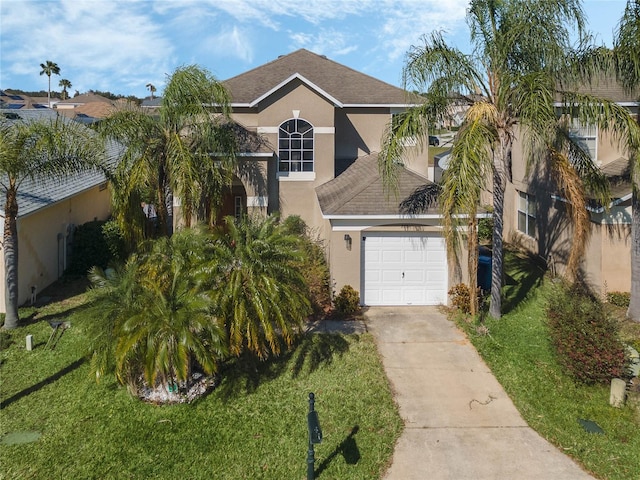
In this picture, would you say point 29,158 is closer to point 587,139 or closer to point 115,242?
point 115,242

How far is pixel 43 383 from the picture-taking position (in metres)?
10.2

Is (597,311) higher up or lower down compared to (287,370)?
higher up

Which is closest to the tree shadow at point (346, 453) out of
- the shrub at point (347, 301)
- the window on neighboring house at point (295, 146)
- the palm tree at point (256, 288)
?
the palm tree at point (256, 288)

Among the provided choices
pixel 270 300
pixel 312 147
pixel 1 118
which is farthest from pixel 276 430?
pixel 312 147

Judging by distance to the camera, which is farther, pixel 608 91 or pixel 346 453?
pixel 608 91

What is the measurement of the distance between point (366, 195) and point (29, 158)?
8.77m

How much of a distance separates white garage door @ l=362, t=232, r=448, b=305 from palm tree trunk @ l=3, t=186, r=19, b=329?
907cm

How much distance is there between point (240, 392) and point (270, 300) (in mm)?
1951

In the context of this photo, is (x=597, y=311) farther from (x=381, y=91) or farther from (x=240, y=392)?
(x=381, y=91)

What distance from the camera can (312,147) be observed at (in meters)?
18.2

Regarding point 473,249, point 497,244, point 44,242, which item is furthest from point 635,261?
point 44,242

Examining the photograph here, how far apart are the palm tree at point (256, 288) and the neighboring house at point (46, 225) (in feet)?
22.2

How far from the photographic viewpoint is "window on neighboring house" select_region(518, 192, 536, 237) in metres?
19.9

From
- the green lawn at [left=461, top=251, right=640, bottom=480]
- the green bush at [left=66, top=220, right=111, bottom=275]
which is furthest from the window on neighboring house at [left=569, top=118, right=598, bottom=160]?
the green bush at [left=66, top=220, right=111, bottom=275]
